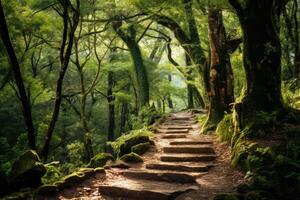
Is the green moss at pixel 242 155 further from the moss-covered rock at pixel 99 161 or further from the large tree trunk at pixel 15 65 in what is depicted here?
the large tree trunk at pixel 15 65

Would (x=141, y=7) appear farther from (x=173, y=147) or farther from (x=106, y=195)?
(x=106, y=195)

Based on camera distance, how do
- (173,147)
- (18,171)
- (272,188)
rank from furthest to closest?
(173,147)
(18,171)
(272,188)

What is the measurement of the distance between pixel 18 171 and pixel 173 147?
4461 mm

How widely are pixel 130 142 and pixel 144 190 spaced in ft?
13.4

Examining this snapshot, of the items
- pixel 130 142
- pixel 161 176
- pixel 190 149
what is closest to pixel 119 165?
pixel 161 176

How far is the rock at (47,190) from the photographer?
5867 millimetres

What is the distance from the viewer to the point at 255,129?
766 centimetres

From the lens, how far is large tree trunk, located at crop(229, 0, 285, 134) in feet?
26.3

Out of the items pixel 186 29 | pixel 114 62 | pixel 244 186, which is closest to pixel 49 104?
pixel 114 62

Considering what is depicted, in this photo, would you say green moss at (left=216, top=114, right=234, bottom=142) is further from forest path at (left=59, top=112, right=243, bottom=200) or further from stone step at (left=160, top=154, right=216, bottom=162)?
stone step at (left=160, top=154, right=216, bottom=162)

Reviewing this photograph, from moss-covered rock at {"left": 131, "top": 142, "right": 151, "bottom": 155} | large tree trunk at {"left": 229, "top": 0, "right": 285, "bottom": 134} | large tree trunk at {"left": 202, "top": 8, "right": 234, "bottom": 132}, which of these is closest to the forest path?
moss-covered rock at {"left": 131, "top": 142, "right": 151, "bottom": 155}

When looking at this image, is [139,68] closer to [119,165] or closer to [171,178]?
[119,165]

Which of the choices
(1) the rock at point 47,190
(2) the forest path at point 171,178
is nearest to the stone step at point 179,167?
(2) the forest path at point 171,178

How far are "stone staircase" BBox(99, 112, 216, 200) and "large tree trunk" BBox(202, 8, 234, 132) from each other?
2041mm
